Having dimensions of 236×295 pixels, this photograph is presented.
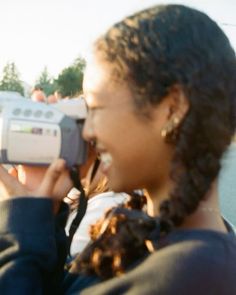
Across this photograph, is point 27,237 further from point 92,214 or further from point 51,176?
point 92,214

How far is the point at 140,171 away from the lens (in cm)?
130

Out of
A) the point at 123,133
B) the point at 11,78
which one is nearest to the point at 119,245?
the point at 123,133

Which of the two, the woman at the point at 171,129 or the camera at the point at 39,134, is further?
the camera at the point at 39,134

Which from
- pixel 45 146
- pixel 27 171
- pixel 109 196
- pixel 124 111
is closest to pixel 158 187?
pixel 124 111

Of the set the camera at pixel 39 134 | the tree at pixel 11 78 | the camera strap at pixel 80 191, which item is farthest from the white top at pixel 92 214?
the tree at pixel 11 78

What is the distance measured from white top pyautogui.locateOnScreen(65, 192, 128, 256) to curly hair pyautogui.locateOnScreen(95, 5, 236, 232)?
2.06 ft

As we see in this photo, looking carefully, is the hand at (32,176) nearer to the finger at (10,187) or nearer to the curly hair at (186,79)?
the finger at (10,187)

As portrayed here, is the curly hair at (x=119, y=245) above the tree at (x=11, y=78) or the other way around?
above

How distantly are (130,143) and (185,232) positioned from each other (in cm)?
25

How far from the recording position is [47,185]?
1.53 m

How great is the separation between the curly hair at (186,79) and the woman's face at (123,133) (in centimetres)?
3

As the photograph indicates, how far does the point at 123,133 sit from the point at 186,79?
0.67 ft

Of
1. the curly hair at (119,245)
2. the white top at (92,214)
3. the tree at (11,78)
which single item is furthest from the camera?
the tree at (11,78)

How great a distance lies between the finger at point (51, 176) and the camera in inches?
59.4
